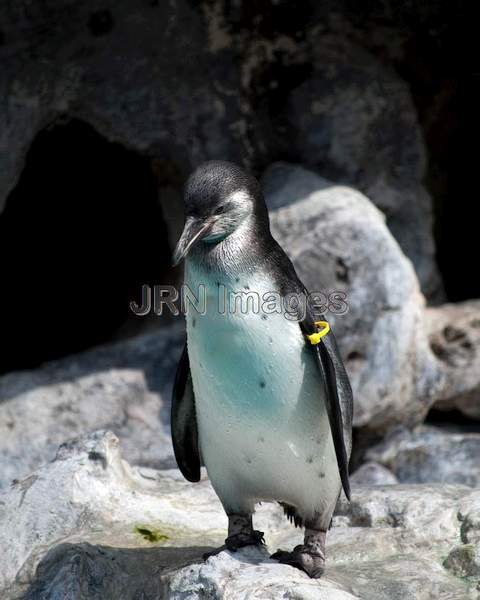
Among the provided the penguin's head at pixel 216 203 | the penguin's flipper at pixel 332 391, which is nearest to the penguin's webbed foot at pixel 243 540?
the penguin's flipper at pixel 332 391

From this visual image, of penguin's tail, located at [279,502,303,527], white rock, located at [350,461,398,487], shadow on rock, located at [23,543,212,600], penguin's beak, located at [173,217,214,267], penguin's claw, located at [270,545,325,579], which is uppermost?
penguin's beak, located at [173,217,214,267]

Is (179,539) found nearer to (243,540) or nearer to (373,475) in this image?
(243,540)

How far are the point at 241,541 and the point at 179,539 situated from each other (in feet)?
1.31

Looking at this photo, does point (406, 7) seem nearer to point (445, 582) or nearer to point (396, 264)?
point (396, 264)

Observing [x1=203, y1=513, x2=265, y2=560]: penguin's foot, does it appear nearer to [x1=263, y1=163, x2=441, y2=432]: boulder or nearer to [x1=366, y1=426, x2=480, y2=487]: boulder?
[x1=263, y1=163, x2=441, y2=432]: boulder

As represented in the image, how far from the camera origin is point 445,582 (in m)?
2.85

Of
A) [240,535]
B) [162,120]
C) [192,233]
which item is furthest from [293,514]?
[162,120]

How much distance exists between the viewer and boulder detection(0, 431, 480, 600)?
8.94ft

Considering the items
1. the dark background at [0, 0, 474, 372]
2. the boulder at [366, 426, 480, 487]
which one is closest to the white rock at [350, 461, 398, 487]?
the boulder at [366, 426, 480, 487]

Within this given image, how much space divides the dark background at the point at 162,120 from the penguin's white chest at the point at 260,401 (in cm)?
254

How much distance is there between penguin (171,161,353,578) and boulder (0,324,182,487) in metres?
1.89

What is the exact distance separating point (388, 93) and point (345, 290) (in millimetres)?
1236

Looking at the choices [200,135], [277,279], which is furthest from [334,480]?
[200,135]

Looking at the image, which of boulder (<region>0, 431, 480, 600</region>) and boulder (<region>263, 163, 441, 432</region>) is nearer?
boulder (<region>0, 431, 480, 600</region>)
